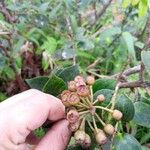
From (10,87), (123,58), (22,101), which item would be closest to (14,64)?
(10,87)

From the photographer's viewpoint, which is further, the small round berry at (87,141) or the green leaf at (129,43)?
the green leaf at (129,43)

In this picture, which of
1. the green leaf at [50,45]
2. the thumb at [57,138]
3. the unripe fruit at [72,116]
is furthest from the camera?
the green leaf at [50,45]

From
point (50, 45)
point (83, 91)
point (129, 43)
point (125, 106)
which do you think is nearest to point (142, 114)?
point (125, 106)

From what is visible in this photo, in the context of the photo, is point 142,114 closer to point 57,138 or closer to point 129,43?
A: point 57,138

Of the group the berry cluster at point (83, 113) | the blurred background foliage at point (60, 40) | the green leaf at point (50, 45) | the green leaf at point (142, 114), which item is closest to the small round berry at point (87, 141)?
the berry cluster at point (83, 113)

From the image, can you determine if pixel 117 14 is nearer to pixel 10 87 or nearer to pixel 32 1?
pixel 32 1

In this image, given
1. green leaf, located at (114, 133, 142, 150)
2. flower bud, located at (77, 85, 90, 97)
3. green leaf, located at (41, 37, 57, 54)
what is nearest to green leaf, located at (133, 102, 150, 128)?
green leaf, located at (114, 133, 142, 150)

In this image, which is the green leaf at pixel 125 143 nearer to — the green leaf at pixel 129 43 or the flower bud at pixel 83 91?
the flower bud at pixel 83 91
